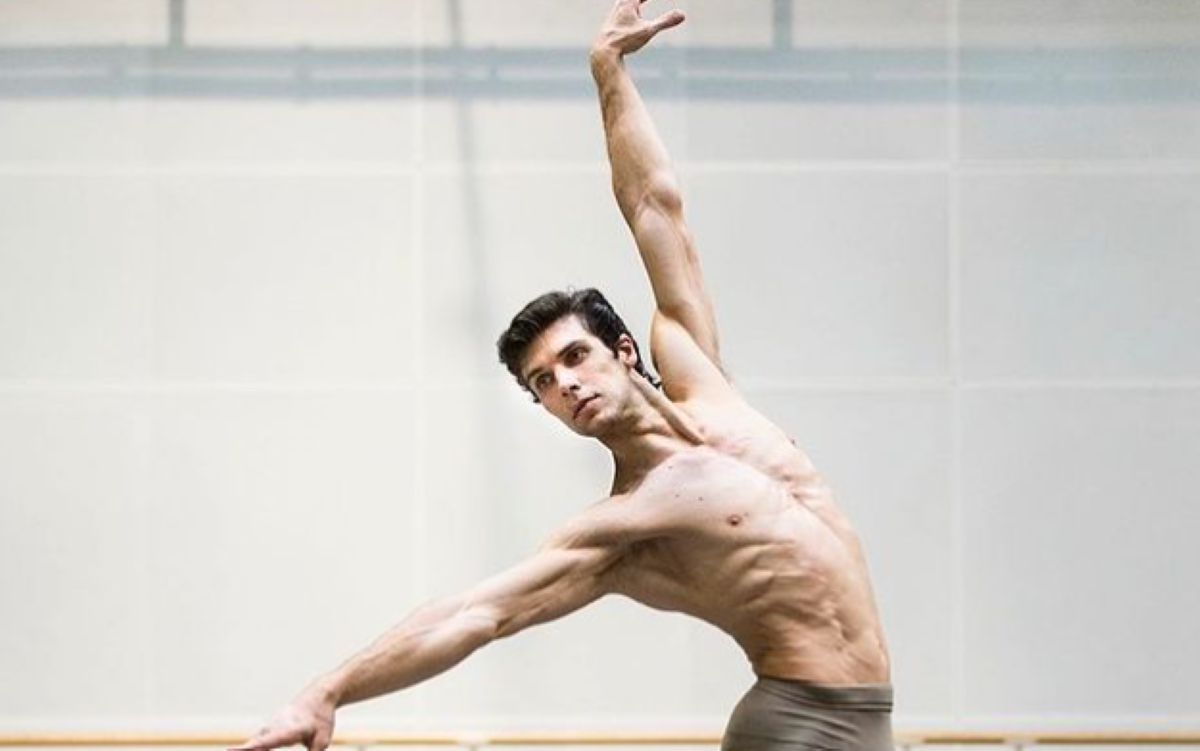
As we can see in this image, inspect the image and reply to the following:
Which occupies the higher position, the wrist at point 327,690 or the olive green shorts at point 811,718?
the wrist at point 327,690

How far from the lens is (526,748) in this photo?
16.0 ft

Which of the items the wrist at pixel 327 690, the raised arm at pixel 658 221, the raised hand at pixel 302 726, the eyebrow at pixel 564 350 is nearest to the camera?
the raised hand at pixel 302 726

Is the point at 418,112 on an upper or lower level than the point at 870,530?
upper

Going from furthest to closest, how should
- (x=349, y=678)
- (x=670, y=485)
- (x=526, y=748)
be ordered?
(x=526, y=748), (x=670, y=485), (x=349, y=678)

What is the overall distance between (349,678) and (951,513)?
7.10 ft

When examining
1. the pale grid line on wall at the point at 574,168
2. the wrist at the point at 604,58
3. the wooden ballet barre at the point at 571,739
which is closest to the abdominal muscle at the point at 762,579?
the wrist at the point at 604,58

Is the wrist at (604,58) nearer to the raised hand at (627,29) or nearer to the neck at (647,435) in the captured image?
the raised hand at (627,29)

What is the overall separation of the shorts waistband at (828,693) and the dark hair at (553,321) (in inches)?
24.0

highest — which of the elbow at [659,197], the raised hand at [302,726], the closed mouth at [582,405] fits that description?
the elbow at [659,197]

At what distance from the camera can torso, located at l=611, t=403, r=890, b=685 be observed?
11.3ft

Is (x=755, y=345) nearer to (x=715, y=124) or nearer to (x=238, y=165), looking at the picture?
(x=715, y=124)

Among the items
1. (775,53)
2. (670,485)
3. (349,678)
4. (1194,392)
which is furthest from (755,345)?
(349,678)

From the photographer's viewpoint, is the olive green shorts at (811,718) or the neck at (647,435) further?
the neck at (647,435)

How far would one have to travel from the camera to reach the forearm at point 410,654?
318 centimetres
